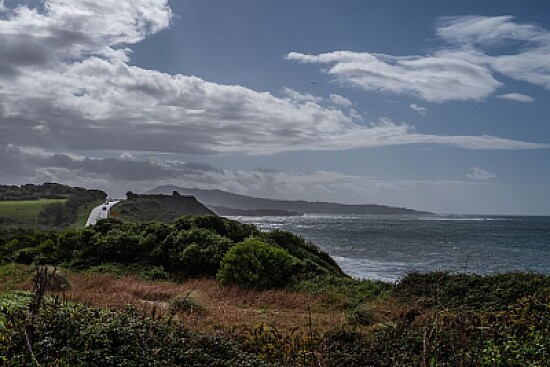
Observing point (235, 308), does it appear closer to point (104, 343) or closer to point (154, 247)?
point (104, 343)

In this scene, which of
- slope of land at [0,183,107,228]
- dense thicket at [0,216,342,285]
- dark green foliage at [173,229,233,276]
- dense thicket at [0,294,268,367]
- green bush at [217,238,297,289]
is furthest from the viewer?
slope of land at [0,183,107,228]

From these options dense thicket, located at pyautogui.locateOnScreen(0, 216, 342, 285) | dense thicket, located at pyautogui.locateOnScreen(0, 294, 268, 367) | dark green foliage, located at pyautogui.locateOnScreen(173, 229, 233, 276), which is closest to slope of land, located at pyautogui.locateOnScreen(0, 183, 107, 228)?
dense thicket, located at pyautogui.locateOnScreen(0, 216, 342, 285)

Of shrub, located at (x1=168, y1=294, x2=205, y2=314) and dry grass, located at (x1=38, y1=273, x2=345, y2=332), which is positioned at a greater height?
shrub, located at (x1=168, y1=294, x2=205, y2=314)

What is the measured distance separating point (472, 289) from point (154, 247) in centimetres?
1292

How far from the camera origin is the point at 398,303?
1529 cm

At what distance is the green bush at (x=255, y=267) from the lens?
18.7 meters

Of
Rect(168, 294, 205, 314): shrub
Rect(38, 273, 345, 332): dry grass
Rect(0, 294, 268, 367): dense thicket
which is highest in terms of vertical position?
Rect(0, 294, 268, 367): dense thicket

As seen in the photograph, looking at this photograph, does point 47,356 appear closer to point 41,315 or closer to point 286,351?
point 41,315

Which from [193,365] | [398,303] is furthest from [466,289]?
[193,365]

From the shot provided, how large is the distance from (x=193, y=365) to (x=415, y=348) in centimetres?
387

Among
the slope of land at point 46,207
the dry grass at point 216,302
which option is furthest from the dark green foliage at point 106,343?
the slope of land at point 46,207

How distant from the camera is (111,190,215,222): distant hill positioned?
6038 centimetres

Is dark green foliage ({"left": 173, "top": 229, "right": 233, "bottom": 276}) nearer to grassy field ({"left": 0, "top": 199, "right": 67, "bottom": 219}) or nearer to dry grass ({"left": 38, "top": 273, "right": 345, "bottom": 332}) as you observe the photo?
dry grass ({"left": 38, "top": 273, "right": 345, "bottom": 332})

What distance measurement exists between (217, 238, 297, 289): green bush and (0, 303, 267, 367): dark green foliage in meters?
9.40
